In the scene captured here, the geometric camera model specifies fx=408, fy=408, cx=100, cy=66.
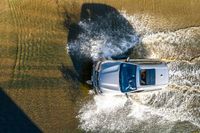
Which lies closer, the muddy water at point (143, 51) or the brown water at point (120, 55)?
the brown water at point (120, 55)

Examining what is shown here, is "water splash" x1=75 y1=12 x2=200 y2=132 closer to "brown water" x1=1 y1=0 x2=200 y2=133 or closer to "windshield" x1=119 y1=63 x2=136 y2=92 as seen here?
"brown water" x1=1 y1=0 x2=200 y2=133

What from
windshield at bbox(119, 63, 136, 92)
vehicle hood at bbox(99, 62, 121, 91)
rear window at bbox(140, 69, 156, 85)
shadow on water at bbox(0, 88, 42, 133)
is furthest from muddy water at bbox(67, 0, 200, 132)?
shadow on water at bbox(0, 88, 42, 133)

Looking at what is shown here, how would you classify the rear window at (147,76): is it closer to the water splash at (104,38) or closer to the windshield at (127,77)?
the windshield at (127,77)

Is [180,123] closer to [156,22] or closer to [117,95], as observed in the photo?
A: [117,95]

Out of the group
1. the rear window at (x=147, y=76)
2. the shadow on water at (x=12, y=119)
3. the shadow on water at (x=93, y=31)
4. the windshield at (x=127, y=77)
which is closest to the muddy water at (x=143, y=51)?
the shadow on water at (x=93, y=31)

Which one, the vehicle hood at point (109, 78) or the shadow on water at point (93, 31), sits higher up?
the shadow on water at point (93, 31)

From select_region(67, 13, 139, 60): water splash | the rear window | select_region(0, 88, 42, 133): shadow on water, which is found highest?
select_region(67, 13, 139, 60): water splash

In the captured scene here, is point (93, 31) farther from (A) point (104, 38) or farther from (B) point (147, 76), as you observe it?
(B) point (147, 76)
